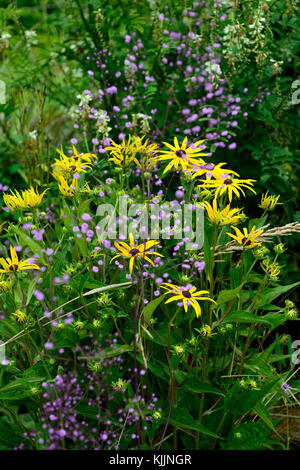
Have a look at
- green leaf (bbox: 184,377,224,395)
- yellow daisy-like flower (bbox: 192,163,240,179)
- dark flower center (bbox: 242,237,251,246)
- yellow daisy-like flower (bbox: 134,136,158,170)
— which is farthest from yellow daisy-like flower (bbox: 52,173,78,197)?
green leaf (bbox: 184,377,224,395)

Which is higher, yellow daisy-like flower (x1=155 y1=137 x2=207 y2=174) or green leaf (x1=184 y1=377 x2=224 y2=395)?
yellow daisy-like flower (x1=155 y1=137 x2=207 y2=174)

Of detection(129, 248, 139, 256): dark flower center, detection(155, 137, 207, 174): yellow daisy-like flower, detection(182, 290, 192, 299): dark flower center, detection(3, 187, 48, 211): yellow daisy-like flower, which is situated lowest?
detection(182, 290, 192, 299): dark flower center

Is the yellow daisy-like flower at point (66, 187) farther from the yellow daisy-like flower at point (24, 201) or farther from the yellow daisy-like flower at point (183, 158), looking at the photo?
the yellow daisy-like flower at point (183, 158)

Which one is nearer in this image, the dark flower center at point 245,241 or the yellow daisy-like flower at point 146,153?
the dark flower center at point 245,241

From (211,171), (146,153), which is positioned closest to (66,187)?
(146,153)

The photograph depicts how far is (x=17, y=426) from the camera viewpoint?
129 cm

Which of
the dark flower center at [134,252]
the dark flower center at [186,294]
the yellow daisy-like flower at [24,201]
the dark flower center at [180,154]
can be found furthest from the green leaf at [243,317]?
the yellow daisy-like flower at [24,201]

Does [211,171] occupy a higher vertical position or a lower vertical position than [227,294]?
higher

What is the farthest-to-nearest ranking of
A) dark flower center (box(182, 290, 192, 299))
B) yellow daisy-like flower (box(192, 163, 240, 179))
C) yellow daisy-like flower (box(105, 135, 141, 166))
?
yellow daisy-like flower (box(105, 135, 141, 166)) < yellow daisy-like flower (box(192, 163, 240, 179)) < dark flower center (box(182, 290, 192, 299))

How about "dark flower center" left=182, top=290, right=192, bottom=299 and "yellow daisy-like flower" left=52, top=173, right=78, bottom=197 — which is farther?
"yellow daisy-like flower" left=52, top=173, right=78, bottom=197

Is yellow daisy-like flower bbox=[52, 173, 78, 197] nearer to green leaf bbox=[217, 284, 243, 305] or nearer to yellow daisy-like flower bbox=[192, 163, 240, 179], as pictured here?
yellow daisy-like flower bbox=[192, 163, 240, 179]

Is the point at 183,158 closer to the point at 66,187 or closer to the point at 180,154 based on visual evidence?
the point at 180,154

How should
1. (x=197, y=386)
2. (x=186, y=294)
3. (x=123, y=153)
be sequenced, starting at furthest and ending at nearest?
(x=123, y=153), (x=197, y=386), (x=186, y=294)

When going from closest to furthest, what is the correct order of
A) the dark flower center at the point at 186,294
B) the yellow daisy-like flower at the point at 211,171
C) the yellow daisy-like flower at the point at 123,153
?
the dark flower center at the point at 186,294, the yellow daisy-like flower at the point at 211,171, the yellow daisy-like flower at the point at 123,153
